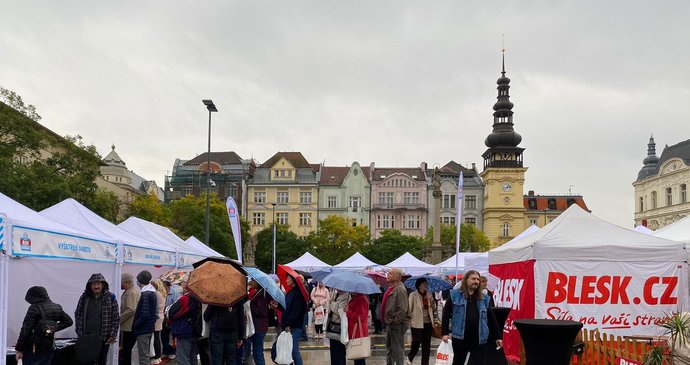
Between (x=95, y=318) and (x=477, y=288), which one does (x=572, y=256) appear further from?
(x=95, y=318)

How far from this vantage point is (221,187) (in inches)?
3401

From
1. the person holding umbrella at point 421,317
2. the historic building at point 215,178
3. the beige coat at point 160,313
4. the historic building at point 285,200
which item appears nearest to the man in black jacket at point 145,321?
the beige coat at point 160,313

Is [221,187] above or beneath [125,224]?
above

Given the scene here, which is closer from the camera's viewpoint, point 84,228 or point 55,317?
point 55,317

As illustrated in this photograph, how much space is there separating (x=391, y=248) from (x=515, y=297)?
196 feet

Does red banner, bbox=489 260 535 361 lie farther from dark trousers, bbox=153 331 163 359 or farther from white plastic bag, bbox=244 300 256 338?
dark trousers, bbox=153 331 163 359

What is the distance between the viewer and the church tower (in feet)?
296

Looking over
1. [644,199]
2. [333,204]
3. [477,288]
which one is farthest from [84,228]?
[644,199]

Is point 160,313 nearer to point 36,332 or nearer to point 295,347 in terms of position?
point 295,347

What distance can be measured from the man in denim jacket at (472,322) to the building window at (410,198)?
7681 centimetres

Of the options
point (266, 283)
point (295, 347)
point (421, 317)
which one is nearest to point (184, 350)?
point (266, 283)

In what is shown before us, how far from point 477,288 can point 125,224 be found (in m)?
12.4

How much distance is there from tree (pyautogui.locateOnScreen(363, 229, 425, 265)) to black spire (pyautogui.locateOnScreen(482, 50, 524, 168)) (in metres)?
24.2

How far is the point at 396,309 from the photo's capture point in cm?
1205
